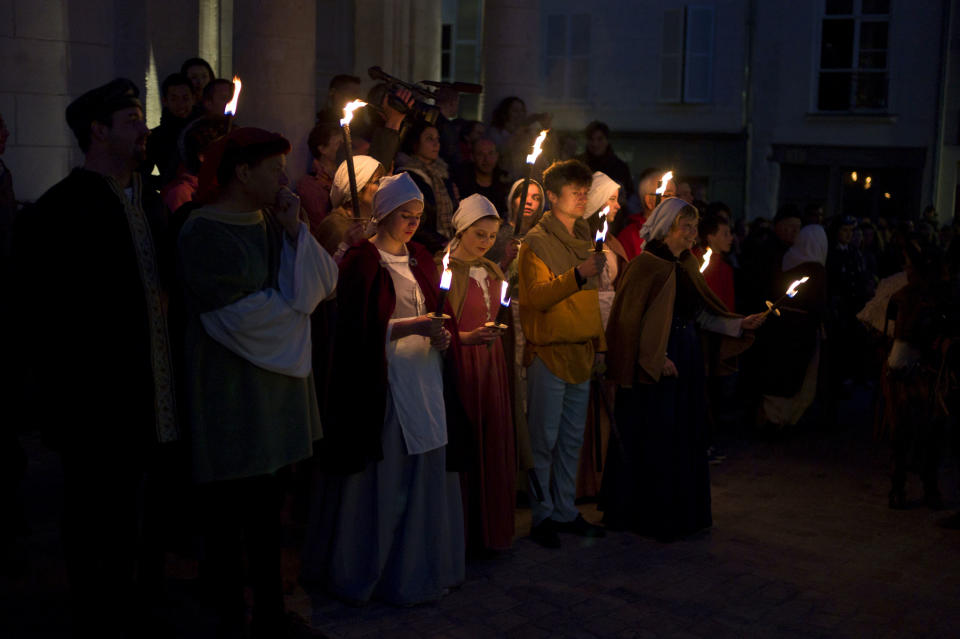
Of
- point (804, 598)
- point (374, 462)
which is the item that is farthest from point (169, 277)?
point (804, 598)

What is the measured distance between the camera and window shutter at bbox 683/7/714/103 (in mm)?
23016

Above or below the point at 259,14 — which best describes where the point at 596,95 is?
above

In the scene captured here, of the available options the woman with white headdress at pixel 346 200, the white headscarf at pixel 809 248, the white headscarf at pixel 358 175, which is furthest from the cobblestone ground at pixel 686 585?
the white headscarf at pixel 809 248

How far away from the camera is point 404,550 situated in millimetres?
4887

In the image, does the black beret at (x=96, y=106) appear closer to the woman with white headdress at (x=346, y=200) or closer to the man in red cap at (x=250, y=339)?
the man in red cap at (x=250, y=339)

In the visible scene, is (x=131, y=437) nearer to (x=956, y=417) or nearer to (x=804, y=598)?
(x=804, y=598)

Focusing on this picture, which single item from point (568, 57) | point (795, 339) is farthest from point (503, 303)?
point (568, 57)

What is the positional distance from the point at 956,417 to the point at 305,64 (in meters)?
5.51

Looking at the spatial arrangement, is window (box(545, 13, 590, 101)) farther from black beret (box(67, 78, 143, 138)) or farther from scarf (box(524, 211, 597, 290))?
black beret (box(67, 78, 143, 138))

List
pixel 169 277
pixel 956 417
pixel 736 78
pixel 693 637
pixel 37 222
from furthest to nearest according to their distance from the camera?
pixel 736 78
pixel 956 417
pixel 693 637
pixel 169 277
pixel 37 222

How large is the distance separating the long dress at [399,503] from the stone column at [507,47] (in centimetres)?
646

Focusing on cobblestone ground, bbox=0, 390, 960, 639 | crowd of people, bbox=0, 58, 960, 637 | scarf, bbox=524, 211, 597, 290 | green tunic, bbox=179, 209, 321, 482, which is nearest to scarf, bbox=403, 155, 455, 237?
crowd of people, bbox=0, 58, 960, 637

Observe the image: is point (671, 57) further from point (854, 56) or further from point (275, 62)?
point (275, 62)

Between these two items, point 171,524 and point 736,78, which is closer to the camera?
point 171,524
